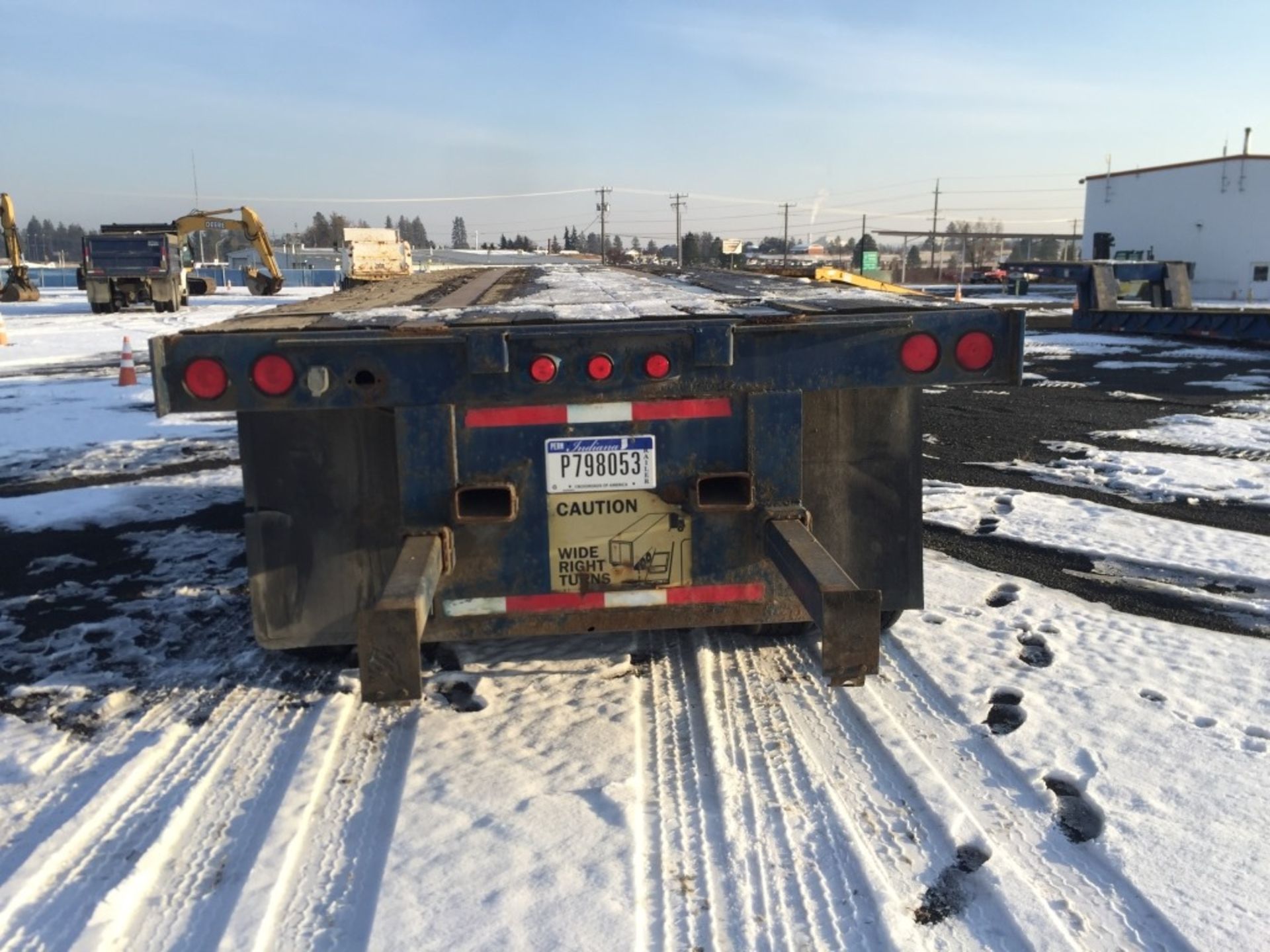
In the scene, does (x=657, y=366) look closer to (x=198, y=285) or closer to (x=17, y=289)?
(x=17, y=289)

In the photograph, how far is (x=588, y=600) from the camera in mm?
3486

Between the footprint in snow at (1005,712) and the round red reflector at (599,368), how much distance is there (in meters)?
1.89

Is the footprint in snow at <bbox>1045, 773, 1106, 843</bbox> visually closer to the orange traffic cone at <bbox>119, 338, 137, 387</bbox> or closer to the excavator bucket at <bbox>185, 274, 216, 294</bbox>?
the orange traffic cone at <bbox>119, 338, 137, 387</bbox>

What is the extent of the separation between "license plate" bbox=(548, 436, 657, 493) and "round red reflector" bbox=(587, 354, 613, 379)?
0.24 meters

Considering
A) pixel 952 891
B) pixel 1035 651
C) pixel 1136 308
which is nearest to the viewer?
pixel 952 891

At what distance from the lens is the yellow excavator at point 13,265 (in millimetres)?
32781

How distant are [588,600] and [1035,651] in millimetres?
2071

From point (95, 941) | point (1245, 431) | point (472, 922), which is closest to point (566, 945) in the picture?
point (472, 922)

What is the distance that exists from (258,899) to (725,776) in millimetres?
1438

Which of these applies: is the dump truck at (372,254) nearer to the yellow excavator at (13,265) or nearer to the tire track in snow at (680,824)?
the yellow excavator at (13,265)

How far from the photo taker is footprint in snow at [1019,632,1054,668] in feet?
13.2

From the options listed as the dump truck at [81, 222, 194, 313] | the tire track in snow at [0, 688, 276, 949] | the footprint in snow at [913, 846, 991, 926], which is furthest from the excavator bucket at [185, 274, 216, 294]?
the footprint in snow at [913, 846, 991, 926]

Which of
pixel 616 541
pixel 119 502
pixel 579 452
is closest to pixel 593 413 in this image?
pixel 579 452

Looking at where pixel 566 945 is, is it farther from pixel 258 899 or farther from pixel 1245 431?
pixel 1245 431
